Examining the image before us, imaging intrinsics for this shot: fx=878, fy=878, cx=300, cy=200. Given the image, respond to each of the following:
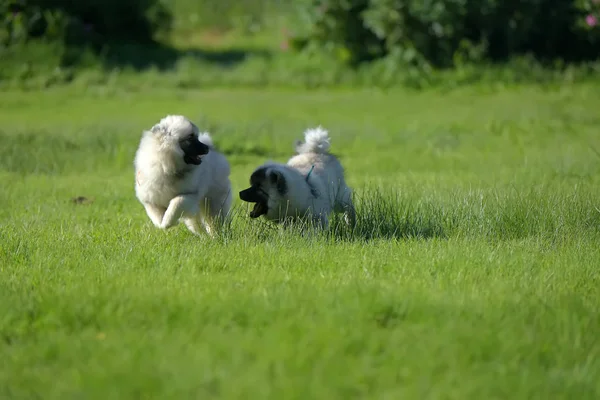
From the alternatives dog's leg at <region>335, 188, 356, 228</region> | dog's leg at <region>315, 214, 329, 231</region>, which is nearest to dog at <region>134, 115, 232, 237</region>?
dog's leg at <region>315, 214, 329, 231</region>

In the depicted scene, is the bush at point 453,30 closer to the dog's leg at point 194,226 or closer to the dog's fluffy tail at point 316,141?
the dog's fluffy tail at point 316,141

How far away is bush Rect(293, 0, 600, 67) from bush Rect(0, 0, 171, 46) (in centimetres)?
641

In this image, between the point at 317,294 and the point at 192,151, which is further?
the point at 192,151

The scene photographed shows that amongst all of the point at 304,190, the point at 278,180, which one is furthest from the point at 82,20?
the point at 278,180

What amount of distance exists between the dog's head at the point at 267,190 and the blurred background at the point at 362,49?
14.2m

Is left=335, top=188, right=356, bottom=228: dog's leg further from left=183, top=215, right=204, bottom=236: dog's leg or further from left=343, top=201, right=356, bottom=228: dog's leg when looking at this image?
left=183, top=215, right=204, bottom=236: dog's leg

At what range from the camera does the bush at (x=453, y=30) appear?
21844 millimetres

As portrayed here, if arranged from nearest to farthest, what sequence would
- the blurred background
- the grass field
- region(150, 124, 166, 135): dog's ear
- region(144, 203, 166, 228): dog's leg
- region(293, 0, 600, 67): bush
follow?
the grass field
region(150, 124, 166, 135): dog's ear
region(144, 203, 166, 228): dog's leg
the blurred background
region(293, 0, 600, 67): bush

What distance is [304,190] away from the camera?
7832 mm

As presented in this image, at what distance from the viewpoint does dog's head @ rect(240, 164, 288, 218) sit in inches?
300

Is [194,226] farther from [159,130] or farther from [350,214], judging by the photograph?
[350,214]

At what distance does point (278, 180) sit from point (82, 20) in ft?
68.0

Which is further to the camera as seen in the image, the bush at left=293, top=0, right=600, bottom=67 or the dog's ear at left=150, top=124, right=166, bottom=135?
the bush at left=293, top=0, right=600, bottom=67

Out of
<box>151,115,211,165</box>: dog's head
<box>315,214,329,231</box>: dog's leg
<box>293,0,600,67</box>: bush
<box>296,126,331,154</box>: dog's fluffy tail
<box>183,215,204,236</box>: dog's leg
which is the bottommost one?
<box>183,215,204,236</box>: dog's leg
